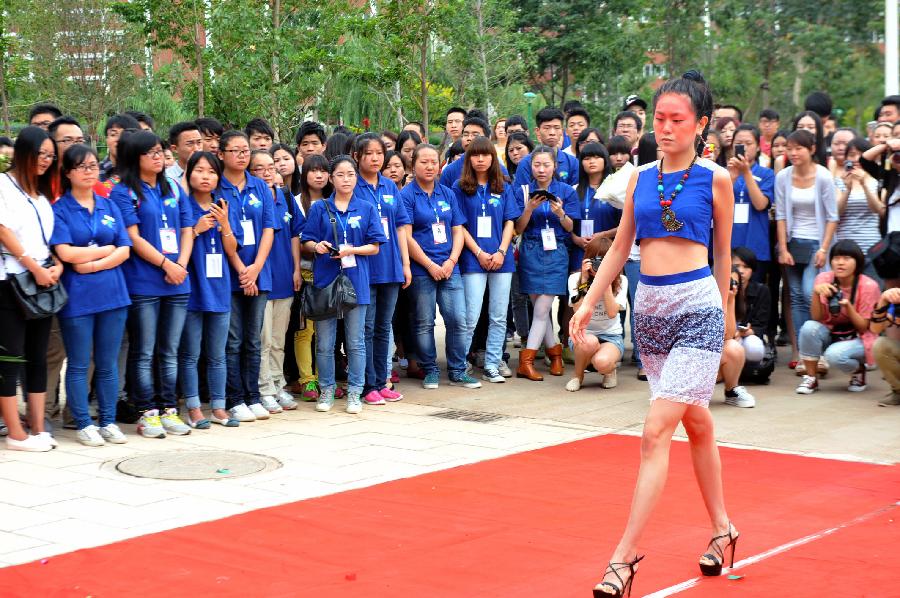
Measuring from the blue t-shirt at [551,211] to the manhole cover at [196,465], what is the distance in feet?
13.2

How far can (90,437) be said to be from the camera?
7.82m

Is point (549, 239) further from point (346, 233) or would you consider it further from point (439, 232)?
point (346, 233)

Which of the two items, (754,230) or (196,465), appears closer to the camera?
(196,465)

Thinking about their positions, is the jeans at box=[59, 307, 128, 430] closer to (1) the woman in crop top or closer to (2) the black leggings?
(2) the black leggings

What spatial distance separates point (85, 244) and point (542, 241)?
4.33 meters

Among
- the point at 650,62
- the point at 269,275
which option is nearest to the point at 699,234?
the point at 269,275

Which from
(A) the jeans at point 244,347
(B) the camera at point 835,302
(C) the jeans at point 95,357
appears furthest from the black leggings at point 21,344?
(B) the camera at point 835,302

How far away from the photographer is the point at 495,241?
10438mm

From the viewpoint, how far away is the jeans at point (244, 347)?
8.88 m

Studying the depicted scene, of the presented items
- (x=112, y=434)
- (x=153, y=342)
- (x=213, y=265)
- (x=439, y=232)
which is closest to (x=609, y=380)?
(x=439, y=232)

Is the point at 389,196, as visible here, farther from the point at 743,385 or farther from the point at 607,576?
the point at 607,576

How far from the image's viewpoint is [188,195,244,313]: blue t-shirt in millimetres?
8398

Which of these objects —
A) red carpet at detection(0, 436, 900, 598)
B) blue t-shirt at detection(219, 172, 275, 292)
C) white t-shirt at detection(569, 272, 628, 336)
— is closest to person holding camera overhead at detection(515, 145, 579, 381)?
white t-shirt at detection(569, 272, 628, 336)

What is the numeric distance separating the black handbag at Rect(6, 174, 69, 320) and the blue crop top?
4116 mm
